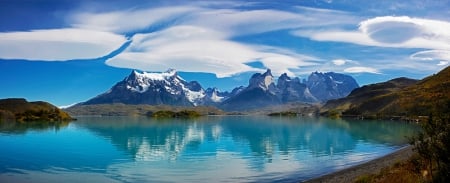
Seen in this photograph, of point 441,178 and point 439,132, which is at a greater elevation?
point 439,132

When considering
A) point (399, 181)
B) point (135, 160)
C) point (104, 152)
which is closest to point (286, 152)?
point (135, 160)

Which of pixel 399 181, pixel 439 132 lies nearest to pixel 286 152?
pixel 399 181

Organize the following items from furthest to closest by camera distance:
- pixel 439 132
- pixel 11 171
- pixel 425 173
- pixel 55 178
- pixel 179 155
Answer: pixel 179 155 → pixel 11 171 → pixel 55 178 → pixel 425 173 → pixel 439 132

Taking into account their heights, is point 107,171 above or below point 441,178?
below

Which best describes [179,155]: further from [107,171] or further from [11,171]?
[11,171]

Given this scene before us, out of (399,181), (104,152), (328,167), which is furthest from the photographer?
(104,152)

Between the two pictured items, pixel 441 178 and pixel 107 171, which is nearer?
pixel 441 178

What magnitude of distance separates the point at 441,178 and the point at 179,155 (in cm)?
7616

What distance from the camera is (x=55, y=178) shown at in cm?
6378

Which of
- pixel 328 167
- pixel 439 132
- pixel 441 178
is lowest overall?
pixel 328 167

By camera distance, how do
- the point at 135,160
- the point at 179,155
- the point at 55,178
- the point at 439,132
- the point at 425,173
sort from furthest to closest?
the point at 179,155, the point at 135,160, the point at 55,178, the point at 425,173, the point at 439,132

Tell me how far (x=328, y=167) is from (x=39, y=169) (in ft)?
165

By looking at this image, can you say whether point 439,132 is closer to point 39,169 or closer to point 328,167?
point 328,167

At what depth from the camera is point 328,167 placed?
75.6 meters
